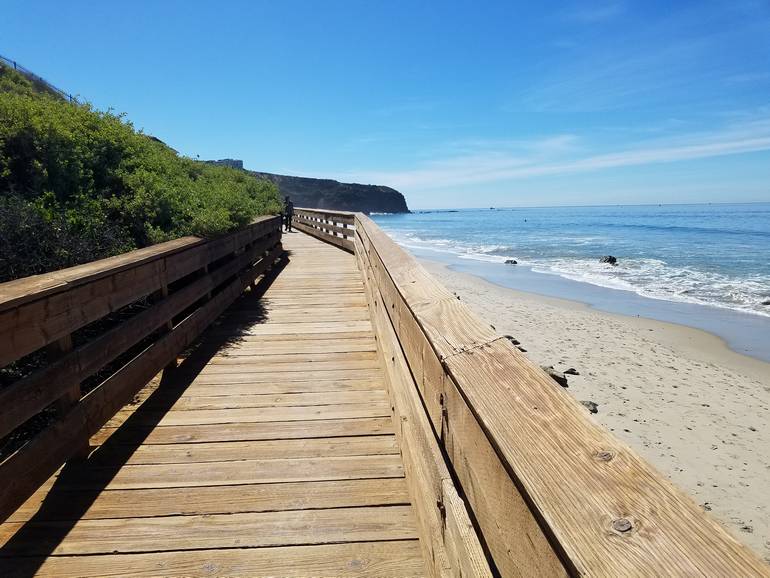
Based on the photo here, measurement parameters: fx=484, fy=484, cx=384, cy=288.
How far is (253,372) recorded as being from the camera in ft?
13.9

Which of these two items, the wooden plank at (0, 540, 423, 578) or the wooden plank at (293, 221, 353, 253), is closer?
the wooden plank at (0, 540, 423, 578)

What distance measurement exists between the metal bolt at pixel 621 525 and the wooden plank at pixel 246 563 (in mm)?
1547

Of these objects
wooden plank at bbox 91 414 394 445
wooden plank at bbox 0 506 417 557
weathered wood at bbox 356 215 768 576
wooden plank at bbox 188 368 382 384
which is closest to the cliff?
wooden plank at bbox 188 368 382 384

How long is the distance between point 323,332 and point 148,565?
3516 millimetres

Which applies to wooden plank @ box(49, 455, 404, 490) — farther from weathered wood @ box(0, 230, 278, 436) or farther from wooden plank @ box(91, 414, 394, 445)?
weathered wood @ box(0, 230, 278, 436)

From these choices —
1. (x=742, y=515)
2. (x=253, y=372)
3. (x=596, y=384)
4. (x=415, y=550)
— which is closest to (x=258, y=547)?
(x=415, y=550)

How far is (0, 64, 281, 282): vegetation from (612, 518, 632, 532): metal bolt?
154 inches

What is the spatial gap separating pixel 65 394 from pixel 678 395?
26.0 feet

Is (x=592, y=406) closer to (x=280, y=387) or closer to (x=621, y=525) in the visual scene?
(x=280, y=387)

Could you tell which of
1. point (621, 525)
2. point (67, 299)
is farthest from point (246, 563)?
point (621, 525)

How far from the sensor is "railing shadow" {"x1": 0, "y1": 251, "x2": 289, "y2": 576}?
2.07 meters

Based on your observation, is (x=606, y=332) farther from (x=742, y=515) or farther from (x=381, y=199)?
(x=381, y=199)

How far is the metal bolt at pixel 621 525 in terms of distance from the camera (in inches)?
25.6

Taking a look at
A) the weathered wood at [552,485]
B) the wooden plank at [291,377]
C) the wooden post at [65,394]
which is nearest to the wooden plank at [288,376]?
the wooden plank at [291,377]
